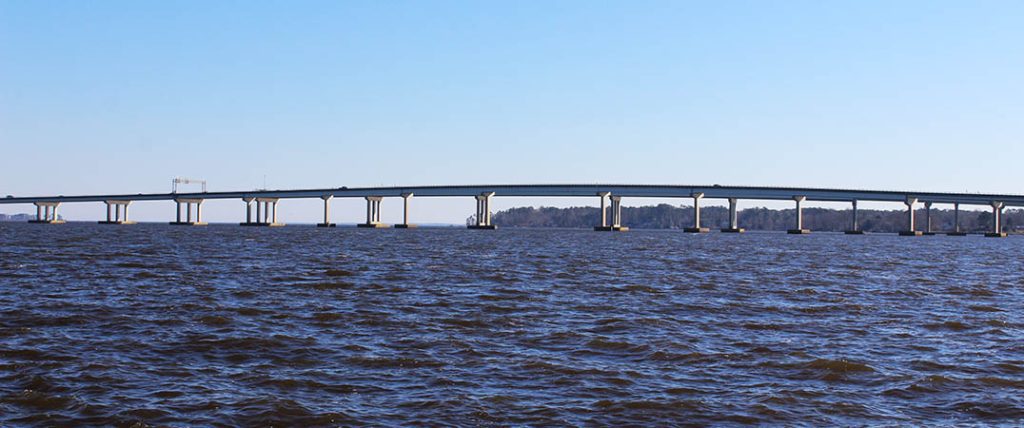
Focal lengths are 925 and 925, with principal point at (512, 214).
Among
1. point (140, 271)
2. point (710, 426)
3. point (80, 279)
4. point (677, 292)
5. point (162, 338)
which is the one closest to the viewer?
point (710, 426)

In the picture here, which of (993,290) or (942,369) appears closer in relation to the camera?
(942,369)

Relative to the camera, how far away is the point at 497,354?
17344mm

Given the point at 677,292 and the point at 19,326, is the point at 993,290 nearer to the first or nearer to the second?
the point at 677,292

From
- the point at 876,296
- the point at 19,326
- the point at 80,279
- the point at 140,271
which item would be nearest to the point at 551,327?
the point at 19,326

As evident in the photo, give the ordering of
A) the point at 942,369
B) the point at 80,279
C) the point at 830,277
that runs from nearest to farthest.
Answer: the point at 942,369 < the point at 80,279 < the point at 830,277

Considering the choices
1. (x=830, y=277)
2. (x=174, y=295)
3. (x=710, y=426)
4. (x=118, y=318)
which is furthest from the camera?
(x=830, y=277)

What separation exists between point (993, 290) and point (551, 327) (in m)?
22.2

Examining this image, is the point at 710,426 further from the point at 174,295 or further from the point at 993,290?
the point at 993,290

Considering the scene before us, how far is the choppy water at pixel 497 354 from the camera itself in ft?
42.2

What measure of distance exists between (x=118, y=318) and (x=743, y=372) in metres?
14.5

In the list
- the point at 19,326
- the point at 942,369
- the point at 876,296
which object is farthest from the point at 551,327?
the point at 876,296

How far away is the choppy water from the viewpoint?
42.2ft

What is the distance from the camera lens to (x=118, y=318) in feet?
71.4

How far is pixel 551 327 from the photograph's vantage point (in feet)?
69.4
